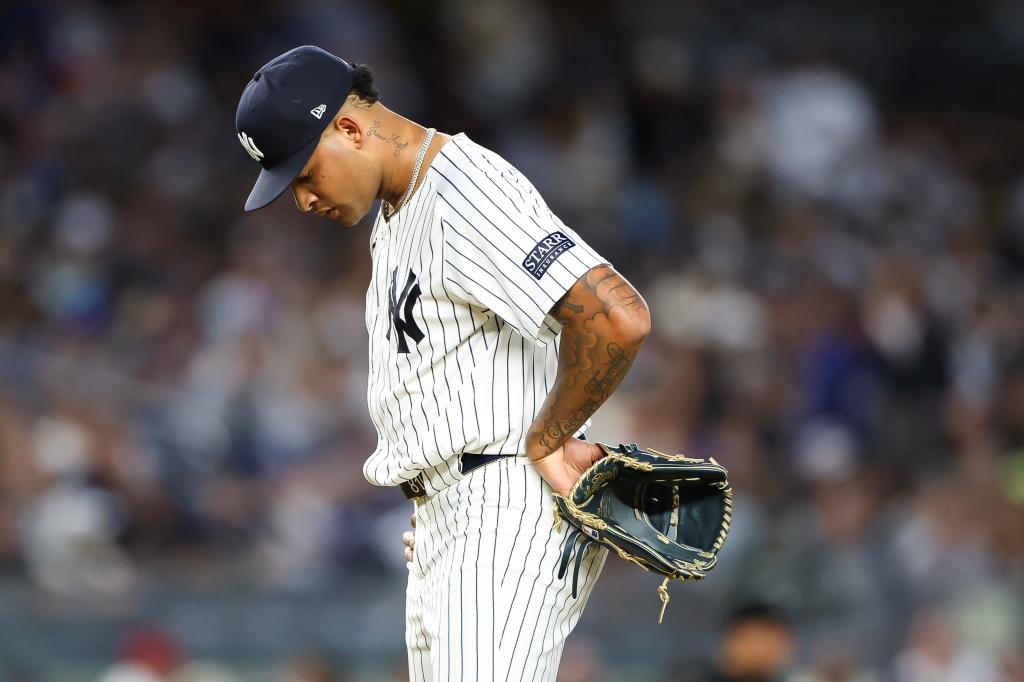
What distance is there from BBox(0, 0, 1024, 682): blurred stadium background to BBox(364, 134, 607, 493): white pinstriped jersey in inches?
85.9

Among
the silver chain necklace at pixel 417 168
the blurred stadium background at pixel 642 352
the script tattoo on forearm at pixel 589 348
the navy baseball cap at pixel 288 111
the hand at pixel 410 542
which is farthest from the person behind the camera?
the blurred stadium background at pixel 642 352

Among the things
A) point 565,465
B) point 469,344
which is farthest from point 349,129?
point 565,465

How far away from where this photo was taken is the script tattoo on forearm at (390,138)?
2.88 meters

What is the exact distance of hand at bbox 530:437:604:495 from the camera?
282cm

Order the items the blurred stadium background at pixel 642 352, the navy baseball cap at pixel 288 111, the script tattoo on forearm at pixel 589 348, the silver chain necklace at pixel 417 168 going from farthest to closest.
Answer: the blurred stadium background at pixel 642 352, the silver chain necklace at pixel 417 168, the navy baseball cap at pixel 288 111, the script tattoo on forearm at pixel 589 348

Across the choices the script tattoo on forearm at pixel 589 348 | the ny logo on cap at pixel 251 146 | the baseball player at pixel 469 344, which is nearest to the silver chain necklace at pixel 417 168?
the baseball player at pixel 469 344

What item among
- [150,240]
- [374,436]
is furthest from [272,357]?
[150,240]

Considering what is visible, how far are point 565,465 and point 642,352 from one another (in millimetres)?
5024

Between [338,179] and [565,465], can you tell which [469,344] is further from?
[338,179]

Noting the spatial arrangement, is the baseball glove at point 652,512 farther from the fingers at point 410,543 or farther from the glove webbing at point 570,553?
the fingers at point 410,543

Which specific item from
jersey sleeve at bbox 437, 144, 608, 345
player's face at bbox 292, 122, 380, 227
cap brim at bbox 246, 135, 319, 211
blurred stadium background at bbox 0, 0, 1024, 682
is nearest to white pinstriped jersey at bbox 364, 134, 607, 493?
jersey sleeve at bbox 437, 144, 608, 345

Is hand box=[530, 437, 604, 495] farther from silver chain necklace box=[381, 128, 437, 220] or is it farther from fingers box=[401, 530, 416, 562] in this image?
silver chain necklace box=[381, 128, 437, 220]

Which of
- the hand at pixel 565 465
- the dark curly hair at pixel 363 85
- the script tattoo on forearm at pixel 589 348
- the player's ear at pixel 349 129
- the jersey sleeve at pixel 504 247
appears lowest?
the hand at pixel 565 465

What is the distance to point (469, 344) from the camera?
2.85 meters
